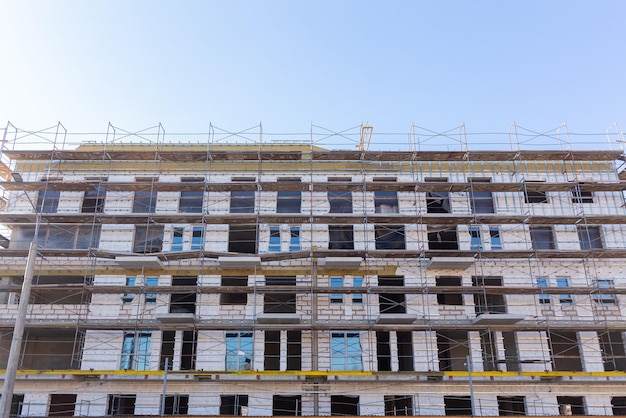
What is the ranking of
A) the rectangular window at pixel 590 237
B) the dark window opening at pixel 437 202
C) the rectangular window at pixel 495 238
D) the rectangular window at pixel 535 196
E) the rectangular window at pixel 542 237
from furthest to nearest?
the dark window opening at pixel 437 202, the rectangular window at pixel 590 237, the rectangular window at pixel 542 237, the rectangular window at pixel 535 196, the rectangular window at pixel 495 238

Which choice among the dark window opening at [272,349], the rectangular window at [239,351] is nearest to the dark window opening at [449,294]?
the dark window opening at [272,349]

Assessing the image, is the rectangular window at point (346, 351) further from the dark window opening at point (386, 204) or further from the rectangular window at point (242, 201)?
the rectangular window at point (242, 201)

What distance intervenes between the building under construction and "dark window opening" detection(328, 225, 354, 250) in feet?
0.25

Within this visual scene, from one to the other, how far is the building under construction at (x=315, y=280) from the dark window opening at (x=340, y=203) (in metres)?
0.11

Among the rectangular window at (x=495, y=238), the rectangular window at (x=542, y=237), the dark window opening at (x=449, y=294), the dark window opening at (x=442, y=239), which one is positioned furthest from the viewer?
the dark window opening at (x=442, y=239)

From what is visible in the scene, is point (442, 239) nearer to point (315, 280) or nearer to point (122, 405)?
point (315, 280)

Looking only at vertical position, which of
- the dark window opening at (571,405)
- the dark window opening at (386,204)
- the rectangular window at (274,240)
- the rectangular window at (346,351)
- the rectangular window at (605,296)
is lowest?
the dark window opening at (571,405)

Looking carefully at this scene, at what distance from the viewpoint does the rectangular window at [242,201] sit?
31688mm

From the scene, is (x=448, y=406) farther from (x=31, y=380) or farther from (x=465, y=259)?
(x=31, y=380)

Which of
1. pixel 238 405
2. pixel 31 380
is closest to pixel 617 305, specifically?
pixel 238 405

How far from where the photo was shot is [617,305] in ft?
97.4

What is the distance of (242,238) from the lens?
106 feet

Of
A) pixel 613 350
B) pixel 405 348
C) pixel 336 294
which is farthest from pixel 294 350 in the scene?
pixel 613 350

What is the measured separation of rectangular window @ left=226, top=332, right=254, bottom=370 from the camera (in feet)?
93.1
